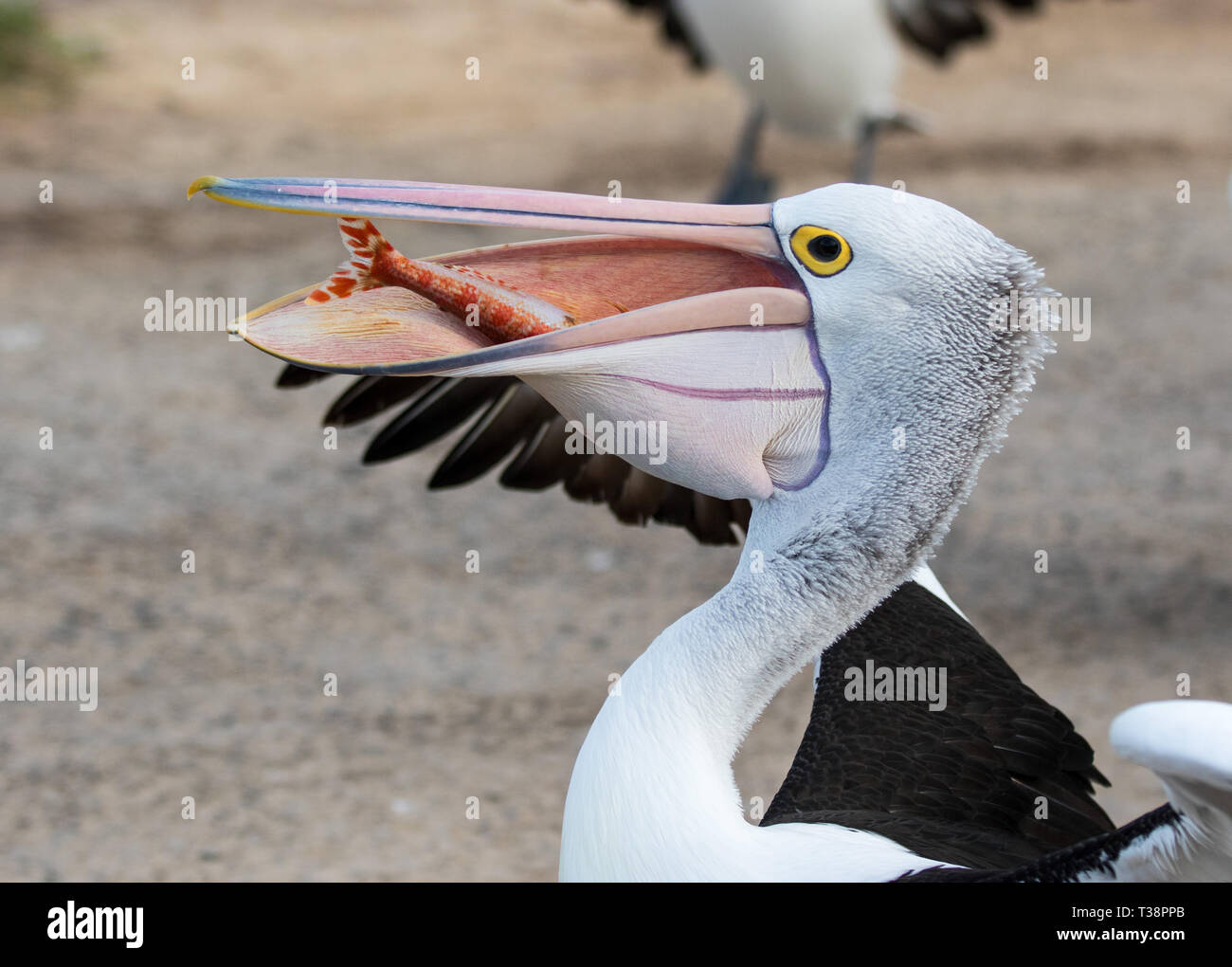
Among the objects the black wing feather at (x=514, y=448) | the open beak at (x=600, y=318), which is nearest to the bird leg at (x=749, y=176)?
the black wing feather at (x=514, y=448)

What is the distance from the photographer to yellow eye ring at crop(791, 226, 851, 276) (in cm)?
199

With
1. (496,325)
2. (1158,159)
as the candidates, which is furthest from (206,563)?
(1158,159)

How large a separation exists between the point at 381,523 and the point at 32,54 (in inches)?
233

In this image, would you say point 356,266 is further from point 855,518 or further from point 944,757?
point 944,757

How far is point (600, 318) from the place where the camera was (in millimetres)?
2006

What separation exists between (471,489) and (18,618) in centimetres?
159

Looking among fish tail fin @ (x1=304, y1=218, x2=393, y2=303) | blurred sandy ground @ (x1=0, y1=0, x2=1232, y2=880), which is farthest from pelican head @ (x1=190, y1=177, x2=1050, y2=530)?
blurred sandy ground @ (x1=0, y1=0, x2=1232, y2=880)

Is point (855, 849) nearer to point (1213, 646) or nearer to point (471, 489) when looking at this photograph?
point (1213, 646)

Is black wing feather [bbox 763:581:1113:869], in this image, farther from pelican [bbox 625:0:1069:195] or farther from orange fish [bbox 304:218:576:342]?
pelican [bbox 625:0:1069:195]

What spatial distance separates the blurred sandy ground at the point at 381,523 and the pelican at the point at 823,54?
2.31 feet

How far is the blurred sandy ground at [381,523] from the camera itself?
3764mm

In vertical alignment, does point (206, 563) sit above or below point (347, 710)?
above

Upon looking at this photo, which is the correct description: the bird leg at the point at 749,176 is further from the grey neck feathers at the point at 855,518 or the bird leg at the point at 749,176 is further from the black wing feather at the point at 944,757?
the grey neck feathers at the point at 855,518

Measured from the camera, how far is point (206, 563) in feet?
16.0
